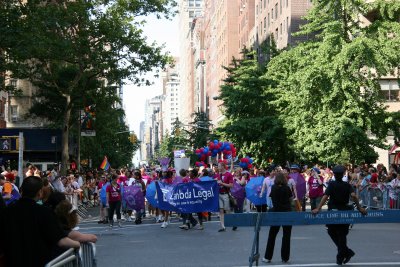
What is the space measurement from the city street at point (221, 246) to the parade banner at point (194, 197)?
0.72 meters

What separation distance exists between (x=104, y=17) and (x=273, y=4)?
128 ft

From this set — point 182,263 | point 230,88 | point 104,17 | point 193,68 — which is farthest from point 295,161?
point 193,68

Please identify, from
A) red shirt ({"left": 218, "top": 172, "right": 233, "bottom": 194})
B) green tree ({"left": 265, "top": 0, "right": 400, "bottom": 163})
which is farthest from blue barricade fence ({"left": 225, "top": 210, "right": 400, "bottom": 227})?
green tree ({"left": 265, "top": 0, "right": 400, "bottom": 163})

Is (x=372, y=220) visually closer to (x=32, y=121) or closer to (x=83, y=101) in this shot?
(x=83, y=101)

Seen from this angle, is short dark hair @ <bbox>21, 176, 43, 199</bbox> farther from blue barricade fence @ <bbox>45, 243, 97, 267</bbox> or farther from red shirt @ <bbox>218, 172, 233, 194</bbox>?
red shirt @ <bbox>218, 172, 233, 194</bbox>

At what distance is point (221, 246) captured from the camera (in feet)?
54.3

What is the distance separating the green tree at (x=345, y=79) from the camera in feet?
125

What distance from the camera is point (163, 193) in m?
24.0

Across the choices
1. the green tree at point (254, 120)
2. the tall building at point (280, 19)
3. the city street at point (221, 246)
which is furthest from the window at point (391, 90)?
the city street at point (221, 246)

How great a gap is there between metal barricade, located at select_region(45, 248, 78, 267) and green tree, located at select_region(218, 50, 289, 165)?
137ft

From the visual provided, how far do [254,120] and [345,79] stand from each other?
13.3 m

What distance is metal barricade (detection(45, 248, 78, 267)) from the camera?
607 cm

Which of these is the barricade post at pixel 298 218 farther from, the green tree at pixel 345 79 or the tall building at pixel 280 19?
the tall building at pixel 280 19

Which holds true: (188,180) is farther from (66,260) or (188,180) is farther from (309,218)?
(66,260)
